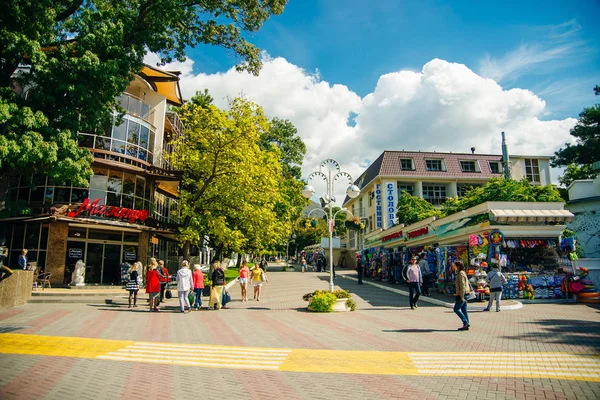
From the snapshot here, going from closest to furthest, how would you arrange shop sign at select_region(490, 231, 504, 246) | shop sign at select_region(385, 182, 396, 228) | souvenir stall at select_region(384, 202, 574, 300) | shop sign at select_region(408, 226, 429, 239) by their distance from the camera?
souvenir stall at select_region(384, 202, 574, 300) < shop sign at select_region(490, 231, 504, 246) < shop sign at select_region(408, 226, 429, 239) < shop sign at select_region(385, 182, 396, 228)

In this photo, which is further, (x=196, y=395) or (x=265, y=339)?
(x=265, y=339)

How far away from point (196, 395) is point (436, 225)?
58.8 ft

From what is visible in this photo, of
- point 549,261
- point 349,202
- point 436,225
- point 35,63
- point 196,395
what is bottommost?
point 196,395

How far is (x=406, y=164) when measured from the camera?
145ft

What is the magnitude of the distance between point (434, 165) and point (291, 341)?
130 feet

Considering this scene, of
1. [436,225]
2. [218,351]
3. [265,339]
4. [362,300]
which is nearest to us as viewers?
[218,351]

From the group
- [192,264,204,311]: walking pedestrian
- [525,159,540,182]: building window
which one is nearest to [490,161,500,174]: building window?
[525,159,540,182]: building window

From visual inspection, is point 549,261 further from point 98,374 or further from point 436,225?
point 98,374

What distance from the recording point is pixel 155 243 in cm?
2855

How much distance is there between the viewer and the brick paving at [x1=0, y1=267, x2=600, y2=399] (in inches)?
211

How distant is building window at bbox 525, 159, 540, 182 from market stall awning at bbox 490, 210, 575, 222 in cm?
2929

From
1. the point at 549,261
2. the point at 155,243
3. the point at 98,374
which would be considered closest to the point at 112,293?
the point at 155,243

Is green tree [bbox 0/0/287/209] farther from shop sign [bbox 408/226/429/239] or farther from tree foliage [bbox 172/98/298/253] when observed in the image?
shop sign [bbox 408/226/429/239]

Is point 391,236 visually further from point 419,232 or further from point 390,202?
point 390,202
